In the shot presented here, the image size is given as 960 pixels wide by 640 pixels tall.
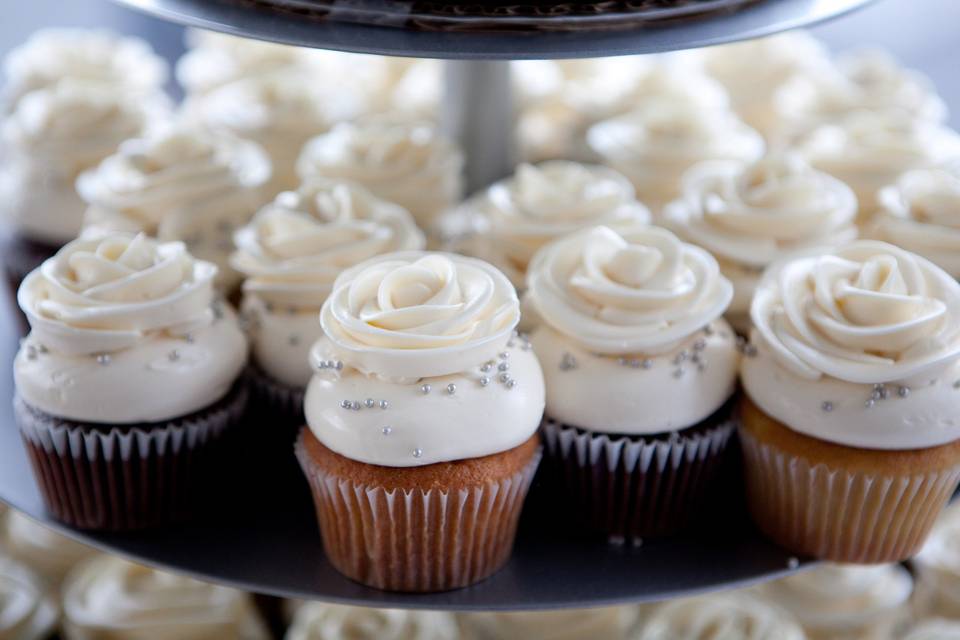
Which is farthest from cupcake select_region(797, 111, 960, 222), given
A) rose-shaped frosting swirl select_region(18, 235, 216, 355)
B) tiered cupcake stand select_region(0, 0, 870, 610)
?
rose-shaped frosting swirl select_region(18, 235, 216, 355)

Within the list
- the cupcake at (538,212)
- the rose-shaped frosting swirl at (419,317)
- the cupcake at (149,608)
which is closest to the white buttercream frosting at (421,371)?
the rose-shaped frosting swirl at (419,317)

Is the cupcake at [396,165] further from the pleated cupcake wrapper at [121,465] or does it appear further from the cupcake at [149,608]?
the cupcake at [149,608]

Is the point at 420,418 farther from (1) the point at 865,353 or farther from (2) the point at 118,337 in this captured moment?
(1) the point at 865,353

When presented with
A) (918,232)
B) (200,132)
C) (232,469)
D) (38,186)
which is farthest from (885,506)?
(38,186)

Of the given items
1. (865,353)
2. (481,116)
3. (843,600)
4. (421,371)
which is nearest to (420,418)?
(421,371)

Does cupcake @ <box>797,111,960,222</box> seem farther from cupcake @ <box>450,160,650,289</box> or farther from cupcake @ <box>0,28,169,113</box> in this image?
cupcake @ <box>0,28,169,113</box>

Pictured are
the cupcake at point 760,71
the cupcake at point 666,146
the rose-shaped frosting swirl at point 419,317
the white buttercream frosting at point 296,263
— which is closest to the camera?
the rose-shaped frosting swirl at point 419,317
